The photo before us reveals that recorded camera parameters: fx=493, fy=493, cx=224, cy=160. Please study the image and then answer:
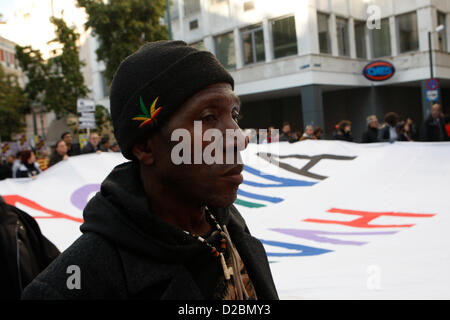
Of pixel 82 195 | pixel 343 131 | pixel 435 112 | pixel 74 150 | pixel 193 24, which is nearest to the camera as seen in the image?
pixel 82 195

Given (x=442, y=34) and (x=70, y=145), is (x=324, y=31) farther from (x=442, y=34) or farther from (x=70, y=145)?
(x=70, y=145)

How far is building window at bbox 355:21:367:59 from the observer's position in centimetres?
2327

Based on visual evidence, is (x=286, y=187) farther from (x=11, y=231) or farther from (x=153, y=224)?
(x=153, y=224)

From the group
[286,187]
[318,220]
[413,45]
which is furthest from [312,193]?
[413,45]

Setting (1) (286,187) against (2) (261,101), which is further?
(2) (261,101)

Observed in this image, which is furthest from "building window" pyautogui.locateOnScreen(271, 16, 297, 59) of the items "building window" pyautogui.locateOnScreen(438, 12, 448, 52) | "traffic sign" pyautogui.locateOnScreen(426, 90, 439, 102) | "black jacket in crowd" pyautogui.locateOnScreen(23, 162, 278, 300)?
"black jacket in crowd" pyautogui.locateOnScreen(23, 162, 278, 300)

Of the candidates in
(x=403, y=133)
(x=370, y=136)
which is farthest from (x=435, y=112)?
(x=403, y=133)

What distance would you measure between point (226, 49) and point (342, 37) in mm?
5453

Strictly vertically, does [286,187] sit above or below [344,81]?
below

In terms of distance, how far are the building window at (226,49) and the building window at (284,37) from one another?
A: 2319 millimetres

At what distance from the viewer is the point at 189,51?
1.21m

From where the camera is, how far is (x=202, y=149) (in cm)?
115

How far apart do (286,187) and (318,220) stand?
1011 mm

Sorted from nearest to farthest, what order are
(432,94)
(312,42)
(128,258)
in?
1. (128,258)
2. (432,94)
3. (312,42)
